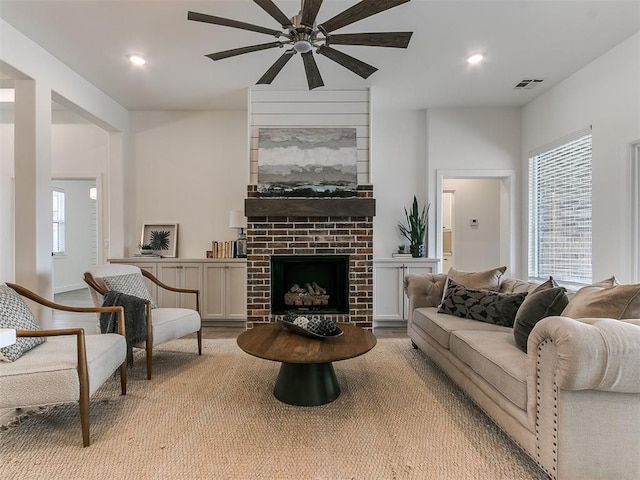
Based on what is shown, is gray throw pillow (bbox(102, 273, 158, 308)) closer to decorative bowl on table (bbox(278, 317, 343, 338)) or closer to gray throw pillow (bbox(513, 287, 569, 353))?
decorative bowl on table (bbox(278, 317, 343, 338))

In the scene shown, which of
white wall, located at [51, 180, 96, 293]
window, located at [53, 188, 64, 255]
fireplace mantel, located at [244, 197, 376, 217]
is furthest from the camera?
white wall, located at [51, 180, 96, 293]

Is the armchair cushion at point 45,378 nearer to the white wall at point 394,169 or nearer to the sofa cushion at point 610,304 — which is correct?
the sofa cushion at point 610,304

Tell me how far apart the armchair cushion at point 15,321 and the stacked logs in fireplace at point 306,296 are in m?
2.44

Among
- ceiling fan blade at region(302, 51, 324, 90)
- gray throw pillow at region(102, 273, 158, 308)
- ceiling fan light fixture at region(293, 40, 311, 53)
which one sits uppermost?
ceiling fan blade at region(302, 51, 324, 90)

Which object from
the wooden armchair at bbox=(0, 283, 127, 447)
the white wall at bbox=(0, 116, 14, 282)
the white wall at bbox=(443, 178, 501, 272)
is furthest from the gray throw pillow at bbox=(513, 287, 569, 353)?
the white wall at bbox=(0, 116, 14, 282)

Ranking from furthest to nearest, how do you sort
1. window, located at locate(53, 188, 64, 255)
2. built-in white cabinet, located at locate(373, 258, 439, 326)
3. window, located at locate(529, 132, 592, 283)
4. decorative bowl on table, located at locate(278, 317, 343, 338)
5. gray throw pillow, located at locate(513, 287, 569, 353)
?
1. window, located at locate(53, 188, 64, 255)
2. built-in white cabinet, located at locate(373, 258, 439, 326)
3. window, located at locate(529, 132, 592, 283)
4. decorative bowl on table, located at locate(278, 317, 343, 338)
5. gray throw pillow, located at locate(513, 287, 569, 353)

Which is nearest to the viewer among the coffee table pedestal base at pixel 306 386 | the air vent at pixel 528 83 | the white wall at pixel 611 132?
the coffee table pedestal base at pixel 306 386

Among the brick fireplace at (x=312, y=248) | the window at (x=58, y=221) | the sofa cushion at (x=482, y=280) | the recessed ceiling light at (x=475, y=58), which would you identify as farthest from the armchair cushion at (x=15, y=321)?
the window at (x=58, y=221)

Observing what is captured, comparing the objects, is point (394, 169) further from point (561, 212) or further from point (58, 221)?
point (58, 221)

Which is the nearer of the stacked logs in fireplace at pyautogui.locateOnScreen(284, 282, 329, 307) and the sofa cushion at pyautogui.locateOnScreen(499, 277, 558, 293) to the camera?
the sofa cushion at pyautogui.locateOnScreen(499, 277, 558, 293)

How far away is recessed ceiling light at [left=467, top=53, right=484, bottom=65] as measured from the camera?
3256mm

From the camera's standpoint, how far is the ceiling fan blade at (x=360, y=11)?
1842 millimetres

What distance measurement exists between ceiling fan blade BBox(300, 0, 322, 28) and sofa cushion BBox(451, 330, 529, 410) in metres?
2.09

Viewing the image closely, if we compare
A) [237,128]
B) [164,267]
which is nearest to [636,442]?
[164,267]
